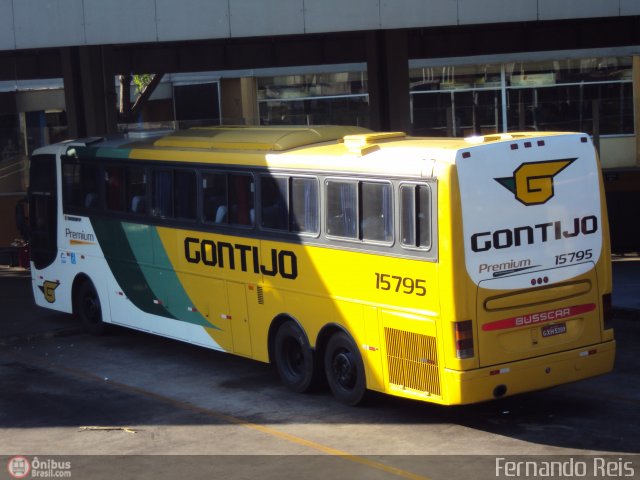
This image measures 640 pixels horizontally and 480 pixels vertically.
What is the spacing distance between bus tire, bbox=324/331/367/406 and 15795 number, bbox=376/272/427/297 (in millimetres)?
917

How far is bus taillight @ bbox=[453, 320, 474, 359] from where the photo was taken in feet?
36.3

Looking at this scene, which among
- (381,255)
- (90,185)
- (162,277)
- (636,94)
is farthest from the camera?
(636,94)

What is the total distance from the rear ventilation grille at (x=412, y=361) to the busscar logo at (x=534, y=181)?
173 centimetres

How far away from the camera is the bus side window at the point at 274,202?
1347cm

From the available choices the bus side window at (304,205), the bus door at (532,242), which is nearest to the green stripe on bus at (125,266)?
the bus side window at (304,205)

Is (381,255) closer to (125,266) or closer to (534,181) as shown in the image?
(534,181)

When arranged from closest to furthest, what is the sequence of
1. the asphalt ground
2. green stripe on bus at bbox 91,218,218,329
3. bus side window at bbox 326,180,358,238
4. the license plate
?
1. the asphalt ground
2. the license plate
3. bus side window at bbox 326,180,358,238
4. green stripe on bus at bbox 91,218,218,329

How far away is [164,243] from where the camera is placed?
15656 millimetres

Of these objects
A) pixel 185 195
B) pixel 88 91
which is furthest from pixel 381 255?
pixel 88 91

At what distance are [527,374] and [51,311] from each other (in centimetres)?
1118

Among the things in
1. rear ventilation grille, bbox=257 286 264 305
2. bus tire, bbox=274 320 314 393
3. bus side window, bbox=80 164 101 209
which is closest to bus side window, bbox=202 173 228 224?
rear ventilation grille, bbox=257 286 264 305

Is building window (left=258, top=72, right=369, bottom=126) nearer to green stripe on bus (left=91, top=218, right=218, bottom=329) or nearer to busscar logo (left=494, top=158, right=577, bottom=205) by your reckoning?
green stripe on bus (left=91, top=218, right=218, bottom=329)

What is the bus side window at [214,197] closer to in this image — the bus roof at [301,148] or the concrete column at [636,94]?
the bus roof at [301,148]

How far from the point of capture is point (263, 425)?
12.1 metres
